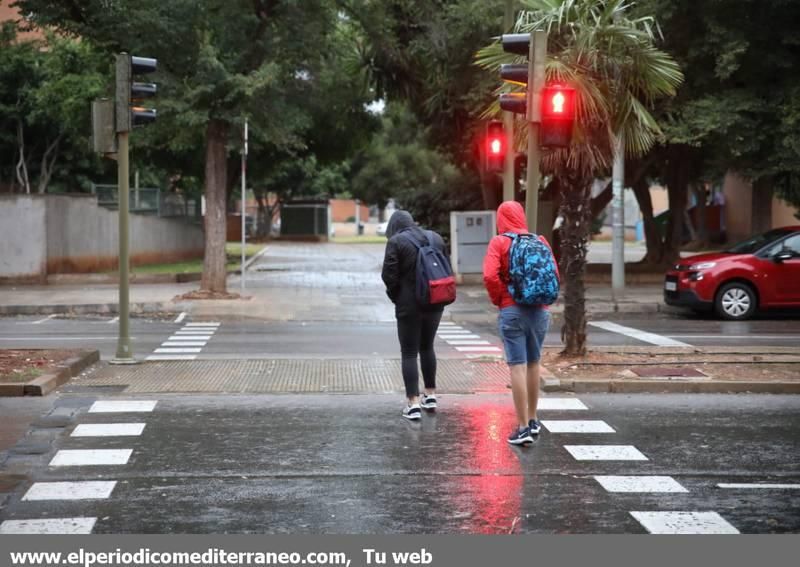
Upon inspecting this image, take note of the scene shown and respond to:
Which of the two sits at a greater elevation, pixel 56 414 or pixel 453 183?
pixel 453 183

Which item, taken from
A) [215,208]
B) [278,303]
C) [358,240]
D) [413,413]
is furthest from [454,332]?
[358,240]

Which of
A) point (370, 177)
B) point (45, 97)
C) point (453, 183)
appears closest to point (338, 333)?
point (45, 97)

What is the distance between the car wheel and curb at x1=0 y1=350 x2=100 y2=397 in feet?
37.0

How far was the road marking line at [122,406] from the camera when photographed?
9945 millimetres

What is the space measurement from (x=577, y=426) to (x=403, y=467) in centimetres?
216

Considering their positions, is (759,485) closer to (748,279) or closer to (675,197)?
(748,279)

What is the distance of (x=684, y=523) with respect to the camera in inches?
253

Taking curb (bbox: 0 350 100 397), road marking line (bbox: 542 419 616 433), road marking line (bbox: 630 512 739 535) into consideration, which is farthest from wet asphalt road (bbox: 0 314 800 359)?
road marking line (bbox: 630 512 739 535)

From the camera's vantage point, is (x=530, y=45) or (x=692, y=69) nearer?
(x=530, y=45)

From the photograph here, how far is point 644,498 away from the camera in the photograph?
23.1 ft

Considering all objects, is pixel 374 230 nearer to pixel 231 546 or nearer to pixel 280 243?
pixel 280 243

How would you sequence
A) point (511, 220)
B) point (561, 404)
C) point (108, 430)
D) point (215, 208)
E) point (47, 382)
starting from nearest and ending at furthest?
point (511, 220), point (108, 430), point (561, 404), point (47, 382), point (215, 208)

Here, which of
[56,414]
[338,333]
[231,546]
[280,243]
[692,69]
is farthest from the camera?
[280,243]

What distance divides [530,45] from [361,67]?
52.5 feet
